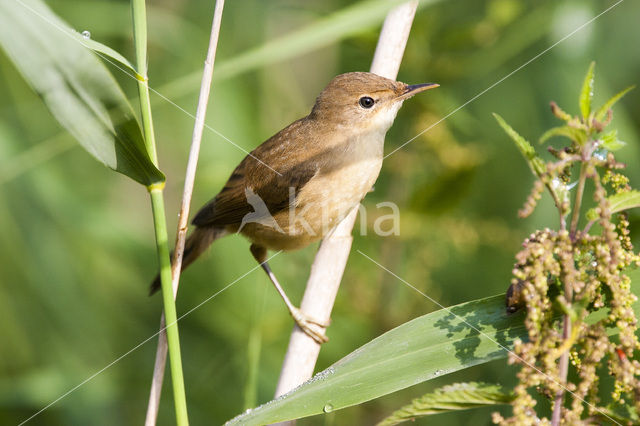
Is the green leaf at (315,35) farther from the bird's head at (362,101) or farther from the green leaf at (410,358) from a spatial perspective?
the green leaf at (410,358)

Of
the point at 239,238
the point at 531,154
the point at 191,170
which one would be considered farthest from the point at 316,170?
the point at 531,154

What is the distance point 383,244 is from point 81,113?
188 cm

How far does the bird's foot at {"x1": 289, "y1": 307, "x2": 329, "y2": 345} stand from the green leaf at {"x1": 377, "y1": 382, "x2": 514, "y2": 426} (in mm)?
996

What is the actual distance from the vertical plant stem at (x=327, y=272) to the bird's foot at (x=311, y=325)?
0.7 inches

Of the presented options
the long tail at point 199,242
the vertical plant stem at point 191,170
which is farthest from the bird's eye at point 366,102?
the vertical plant stem at point 191,170

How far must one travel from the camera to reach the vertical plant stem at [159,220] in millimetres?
1481

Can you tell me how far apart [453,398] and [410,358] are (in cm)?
29

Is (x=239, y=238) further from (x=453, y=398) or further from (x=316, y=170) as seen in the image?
(x=453, y=398)

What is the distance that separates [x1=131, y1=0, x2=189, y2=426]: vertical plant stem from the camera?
1.48 m

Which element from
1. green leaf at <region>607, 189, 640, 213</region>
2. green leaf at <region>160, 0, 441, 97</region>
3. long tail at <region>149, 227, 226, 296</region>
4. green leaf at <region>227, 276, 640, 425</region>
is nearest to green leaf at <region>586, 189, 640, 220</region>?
green leaf at <region>607, 189, 640, 213</region>

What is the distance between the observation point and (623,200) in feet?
4.25

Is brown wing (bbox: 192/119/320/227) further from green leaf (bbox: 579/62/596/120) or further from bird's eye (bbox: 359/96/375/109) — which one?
green leaf (bbox: 579/62/596/120)

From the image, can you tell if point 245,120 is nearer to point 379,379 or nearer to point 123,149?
point 123,149

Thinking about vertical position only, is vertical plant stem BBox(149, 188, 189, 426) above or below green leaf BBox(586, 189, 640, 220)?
below
